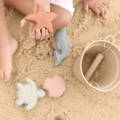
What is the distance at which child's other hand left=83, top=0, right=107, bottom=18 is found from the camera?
1.60 m

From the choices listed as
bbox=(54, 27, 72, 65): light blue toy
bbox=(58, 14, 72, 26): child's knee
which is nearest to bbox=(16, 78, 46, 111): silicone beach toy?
bbox=(54, 27, 72, 65): light blue toy

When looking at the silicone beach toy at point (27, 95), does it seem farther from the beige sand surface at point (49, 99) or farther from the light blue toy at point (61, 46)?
the light blue toy at point (61, 46)

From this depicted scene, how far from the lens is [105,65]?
5.17 ft

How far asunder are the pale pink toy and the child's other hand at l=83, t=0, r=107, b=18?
343 millimetres

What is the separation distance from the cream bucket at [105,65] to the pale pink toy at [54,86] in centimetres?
8

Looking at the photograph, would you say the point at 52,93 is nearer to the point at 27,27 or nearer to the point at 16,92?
the point at 16,92

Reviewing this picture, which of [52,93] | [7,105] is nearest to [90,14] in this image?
[52,93]

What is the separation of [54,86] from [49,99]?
2.4 inches

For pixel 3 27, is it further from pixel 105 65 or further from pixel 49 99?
pixel 105 65

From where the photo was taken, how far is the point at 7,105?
148 cm

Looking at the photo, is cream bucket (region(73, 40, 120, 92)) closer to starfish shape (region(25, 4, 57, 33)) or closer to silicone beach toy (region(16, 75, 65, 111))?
silicone beach toy (region(16, 75, 65, 111))

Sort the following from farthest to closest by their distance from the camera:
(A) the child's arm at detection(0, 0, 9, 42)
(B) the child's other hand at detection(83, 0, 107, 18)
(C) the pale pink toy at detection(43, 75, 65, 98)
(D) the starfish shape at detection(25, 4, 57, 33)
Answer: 1. (B) the child's other hand at detection(83, 0, 107, 18)
2. (C) the pale pink toy at detection(43, 75, 65, 98)
3. (A) the child's arm at detection(0, 0, 9, 42)
4. (D) the starfish shape at detection(25, 4, 57, 33)

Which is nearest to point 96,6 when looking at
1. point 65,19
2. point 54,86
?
point 65,19

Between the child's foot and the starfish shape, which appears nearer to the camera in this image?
the starfish shape
